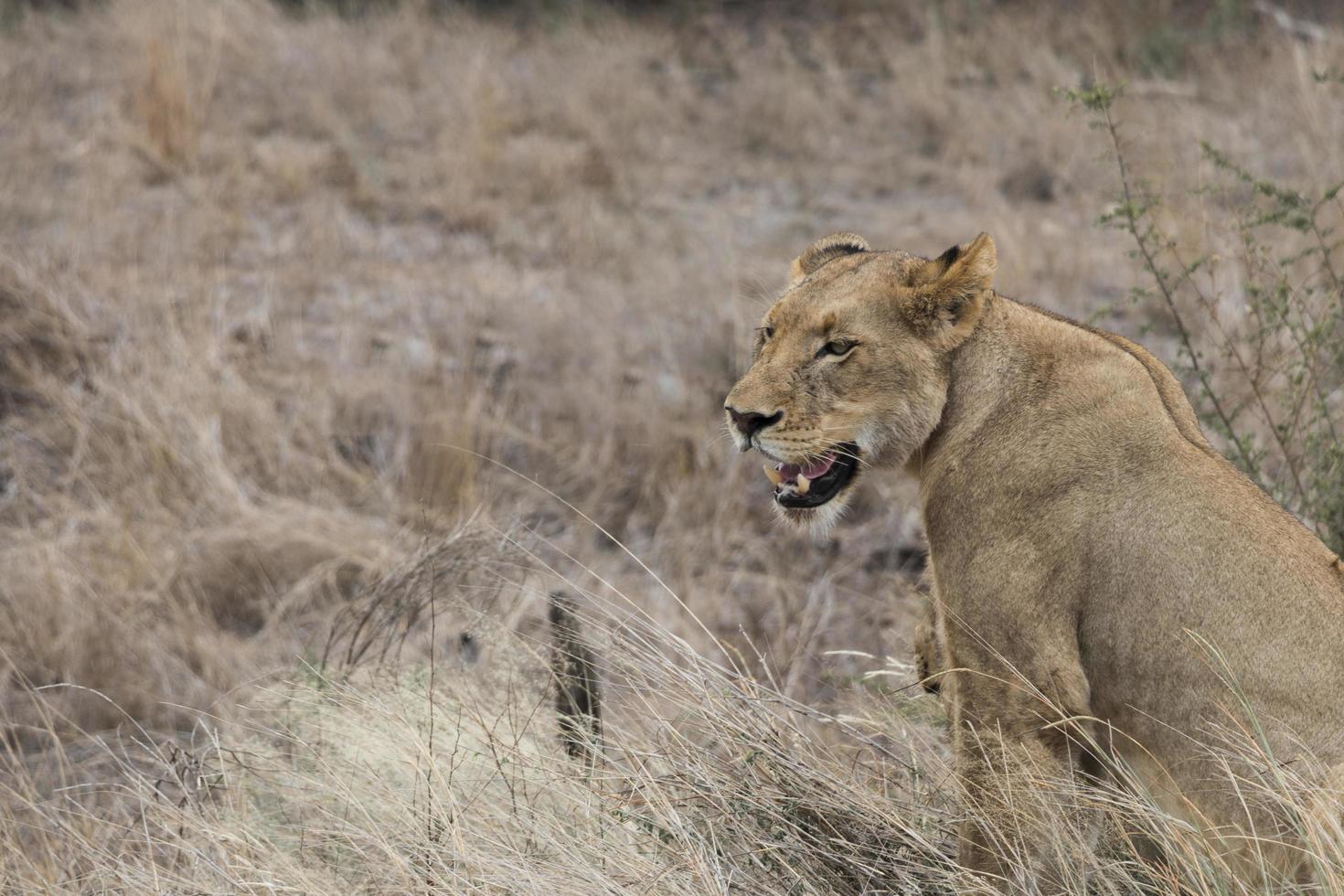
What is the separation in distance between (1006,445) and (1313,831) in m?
1.00

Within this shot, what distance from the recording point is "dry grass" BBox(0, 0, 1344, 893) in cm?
371

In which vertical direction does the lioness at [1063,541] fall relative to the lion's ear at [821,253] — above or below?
below

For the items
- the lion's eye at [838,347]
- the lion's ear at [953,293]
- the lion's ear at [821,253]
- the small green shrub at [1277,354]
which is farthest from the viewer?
the small green shrub at [1277,354]

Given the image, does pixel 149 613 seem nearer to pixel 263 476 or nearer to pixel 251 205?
pixel 263 476

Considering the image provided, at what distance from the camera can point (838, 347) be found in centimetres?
354

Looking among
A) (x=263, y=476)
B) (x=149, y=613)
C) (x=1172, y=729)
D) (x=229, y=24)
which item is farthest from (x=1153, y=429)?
(x=229, y=24)

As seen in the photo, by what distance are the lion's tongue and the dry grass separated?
428 mm

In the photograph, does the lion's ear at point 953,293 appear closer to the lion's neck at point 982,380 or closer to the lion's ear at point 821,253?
the lion's neck at point 982,380

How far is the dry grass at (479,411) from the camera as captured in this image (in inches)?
146

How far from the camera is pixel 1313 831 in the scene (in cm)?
288

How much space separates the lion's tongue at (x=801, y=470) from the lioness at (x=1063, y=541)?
0.01 metres

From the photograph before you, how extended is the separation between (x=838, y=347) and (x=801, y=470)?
0.32 meters

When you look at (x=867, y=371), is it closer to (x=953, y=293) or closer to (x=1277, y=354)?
(x=953, y=293)

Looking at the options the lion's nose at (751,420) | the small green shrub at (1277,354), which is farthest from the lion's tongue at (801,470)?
the small green shrub at (1277,354)
